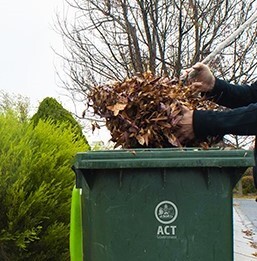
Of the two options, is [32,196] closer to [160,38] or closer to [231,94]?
[231,94]

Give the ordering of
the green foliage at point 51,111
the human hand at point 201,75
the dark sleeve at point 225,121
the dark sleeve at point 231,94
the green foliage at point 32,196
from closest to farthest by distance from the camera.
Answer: the dark sleeve at point 225,121 < the human hand at point 201,75 < the dark sleeve at point 231,94 < the green foliage at point 32,196 < the green foliage at point 51,111

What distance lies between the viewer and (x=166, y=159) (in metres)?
2.28

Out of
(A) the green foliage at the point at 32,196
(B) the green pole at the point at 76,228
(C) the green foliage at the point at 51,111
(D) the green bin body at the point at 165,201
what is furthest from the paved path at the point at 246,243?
(D) the green bin body at the point at 165,201

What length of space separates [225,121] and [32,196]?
1.73 metres

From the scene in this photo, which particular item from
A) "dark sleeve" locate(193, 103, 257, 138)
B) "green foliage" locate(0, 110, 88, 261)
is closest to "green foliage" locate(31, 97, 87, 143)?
"green foliage" locate(0, 110, 88, 261)

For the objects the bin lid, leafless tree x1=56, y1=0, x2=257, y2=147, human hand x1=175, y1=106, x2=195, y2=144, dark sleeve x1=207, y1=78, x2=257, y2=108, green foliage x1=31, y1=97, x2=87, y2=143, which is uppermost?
leafless tree x1=56, y1=0, x2=257, y2=147

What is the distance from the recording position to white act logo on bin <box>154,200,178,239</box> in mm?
2289

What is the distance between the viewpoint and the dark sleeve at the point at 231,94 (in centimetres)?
320

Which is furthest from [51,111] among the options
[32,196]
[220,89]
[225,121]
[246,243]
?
[246,243]

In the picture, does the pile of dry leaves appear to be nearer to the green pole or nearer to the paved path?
the green pole

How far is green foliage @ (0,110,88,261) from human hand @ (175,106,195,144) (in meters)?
1.45

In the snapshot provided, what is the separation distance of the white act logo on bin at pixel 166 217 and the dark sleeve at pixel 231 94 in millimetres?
1056

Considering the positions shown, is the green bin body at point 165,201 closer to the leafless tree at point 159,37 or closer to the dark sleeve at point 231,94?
the dark sleeve at point 231,94

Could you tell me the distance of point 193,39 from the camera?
10.1 m
